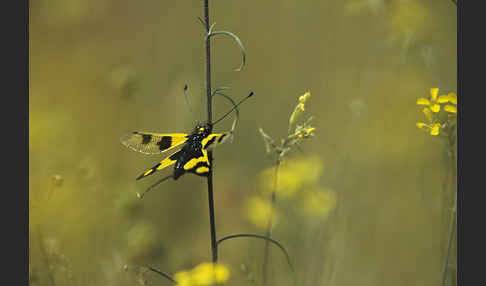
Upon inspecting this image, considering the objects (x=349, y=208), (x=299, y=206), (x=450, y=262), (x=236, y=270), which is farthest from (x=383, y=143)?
(x=236, y=270)

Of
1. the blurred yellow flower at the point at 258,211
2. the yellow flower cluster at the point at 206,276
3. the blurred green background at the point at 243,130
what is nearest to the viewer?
the yellow flower cluster at the point at 206,276

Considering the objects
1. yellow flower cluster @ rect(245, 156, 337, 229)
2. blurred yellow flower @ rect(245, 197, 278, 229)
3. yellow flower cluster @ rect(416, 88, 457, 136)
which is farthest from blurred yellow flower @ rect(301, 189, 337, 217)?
yellow flower cluster @ rect(416, 88, 457, 136)

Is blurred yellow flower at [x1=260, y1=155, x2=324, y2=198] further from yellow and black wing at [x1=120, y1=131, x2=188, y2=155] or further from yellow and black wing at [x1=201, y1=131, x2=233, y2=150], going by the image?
yellow and black wing at [x1=201, y1=131, x2=233, y2=150]

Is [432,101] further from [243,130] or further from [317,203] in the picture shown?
[243,130]

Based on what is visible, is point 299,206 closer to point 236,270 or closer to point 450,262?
point 236,270

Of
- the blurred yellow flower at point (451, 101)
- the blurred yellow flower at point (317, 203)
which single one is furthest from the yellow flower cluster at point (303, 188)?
the blurred yellow flower at point (451, 101)

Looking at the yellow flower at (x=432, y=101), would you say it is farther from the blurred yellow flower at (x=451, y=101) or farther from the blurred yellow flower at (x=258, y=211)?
the blurred yellow flower at (x=258, y=211)

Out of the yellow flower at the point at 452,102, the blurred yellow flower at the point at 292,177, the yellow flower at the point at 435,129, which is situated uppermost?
the yellow flower at the point at 452,102
